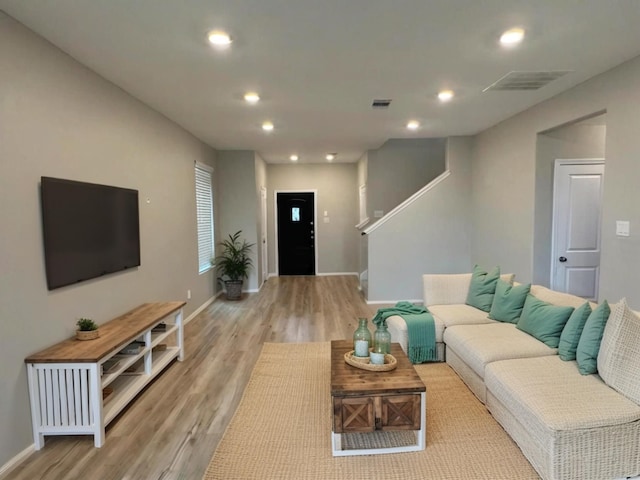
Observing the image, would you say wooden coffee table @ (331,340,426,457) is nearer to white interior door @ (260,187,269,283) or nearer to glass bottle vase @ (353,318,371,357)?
glass bottle vase @ (353,318,371,357)

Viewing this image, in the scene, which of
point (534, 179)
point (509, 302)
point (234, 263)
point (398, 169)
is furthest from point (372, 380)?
point (398, 169)

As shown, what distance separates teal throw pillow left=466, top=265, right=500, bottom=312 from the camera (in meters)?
3.67

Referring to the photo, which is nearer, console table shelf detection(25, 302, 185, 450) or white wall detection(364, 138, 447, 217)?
console table shelf detection(25, 302, 185, 450)

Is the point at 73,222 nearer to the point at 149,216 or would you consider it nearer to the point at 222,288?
the point at 149,216

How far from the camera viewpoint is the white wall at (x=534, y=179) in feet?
9.90

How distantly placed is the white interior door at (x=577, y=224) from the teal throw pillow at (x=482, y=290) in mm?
1213

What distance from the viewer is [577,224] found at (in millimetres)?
4363

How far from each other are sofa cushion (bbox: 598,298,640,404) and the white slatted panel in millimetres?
4882

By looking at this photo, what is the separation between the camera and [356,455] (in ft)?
7.23

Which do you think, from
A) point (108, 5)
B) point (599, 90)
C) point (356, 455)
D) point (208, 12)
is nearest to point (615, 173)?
point (599, 90)

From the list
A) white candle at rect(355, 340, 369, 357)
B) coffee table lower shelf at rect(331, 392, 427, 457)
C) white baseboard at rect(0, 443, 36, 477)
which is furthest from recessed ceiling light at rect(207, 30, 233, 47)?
white baseboard at rect(0, 443, 36, 477)

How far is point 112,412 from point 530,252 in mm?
4448

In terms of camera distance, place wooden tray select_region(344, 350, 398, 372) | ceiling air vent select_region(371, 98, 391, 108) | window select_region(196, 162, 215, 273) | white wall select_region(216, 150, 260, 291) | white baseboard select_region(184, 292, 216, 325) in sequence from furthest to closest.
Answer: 1. white wall select_region(216, 150, 260, 291)
2. window select_region(196, 162, 215, 273)
3. white baseboard select_region(184, 292, 216, 325)
4. ceiling air vent select_region(371, 98, 391, 108)
5. wooden tray select_region(344, 350, 398, 372)

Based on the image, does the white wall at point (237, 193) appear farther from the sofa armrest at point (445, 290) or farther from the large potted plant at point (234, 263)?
the sofa armrest at point (445, 290)
